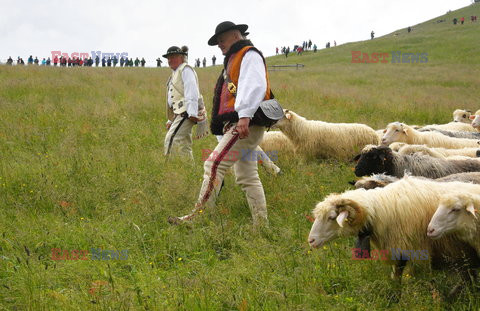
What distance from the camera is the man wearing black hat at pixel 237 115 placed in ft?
13.1

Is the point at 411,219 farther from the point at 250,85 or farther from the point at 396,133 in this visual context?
the point at 396,133

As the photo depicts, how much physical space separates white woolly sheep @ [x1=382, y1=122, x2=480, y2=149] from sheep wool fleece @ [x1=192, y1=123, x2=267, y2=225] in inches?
154

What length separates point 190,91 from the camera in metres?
5.96

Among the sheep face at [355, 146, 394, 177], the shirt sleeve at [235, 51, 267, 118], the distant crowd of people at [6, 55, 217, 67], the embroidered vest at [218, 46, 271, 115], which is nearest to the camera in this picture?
the shirt sleeve at [235, 51, 267, 118]

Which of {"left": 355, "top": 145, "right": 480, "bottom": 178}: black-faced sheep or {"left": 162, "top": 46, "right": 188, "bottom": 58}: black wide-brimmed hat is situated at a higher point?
{"left": 162, "top": 46, "right": 188, "bottom": 58}: black wide-brimmed hat

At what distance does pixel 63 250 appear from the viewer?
13.1 feet

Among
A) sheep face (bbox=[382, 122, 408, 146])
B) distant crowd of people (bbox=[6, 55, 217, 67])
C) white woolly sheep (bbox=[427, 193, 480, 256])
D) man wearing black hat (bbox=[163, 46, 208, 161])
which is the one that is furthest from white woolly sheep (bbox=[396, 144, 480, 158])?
distant crowd of people (bbox=[6, 55, 217, 67])

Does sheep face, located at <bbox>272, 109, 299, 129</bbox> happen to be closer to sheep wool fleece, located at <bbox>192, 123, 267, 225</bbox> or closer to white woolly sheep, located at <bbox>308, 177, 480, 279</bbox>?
sheep wool fleece, located at <bbox>192, 123, 267, 225</bbox>

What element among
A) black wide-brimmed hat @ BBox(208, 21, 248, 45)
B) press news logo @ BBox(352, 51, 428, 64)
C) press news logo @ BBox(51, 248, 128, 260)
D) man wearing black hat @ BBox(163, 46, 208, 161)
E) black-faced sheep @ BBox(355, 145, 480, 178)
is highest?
press news logo @ BBox(352, 51, 428, 64)

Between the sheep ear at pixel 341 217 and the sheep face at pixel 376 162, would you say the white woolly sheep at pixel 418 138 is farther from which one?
the sheep ear at pixel 341 217

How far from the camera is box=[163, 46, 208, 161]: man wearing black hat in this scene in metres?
5.99

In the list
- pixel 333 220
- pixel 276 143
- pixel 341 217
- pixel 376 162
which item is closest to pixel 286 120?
pixel 276 143

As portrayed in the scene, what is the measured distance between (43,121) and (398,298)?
8695 millimetres

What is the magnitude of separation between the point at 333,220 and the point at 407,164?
104 inches
